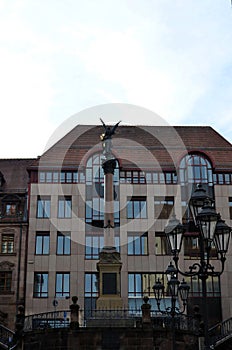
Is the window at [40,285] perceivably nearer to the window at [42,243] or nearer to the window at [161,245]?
the window at [42,243]

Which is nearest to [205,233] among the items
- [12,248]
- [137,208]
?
[137,208]

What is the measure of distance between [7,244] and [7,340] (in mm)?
19889

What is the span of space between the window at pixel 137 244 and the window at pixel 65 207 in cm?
613

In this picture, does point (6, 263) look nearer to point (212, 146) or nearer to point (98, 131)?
point (98, 131)

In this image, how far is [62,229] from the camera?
1938 inches

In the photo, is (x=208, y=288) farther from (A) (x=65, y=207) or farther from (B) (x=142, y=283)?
(A) (x=65, y=207)

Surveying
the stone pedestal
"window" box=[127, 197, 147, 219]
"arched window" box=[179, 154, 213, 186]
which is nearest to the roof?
"arched window" box=[179, 154, 213, 186]

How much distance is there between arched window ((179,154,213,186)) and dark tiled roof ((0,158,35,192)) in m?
16.1

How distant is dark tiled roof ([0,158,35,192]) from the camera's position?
5428 cm

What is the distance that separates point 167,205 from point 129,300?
9.65 m

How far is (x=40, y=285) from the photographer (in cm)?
4725

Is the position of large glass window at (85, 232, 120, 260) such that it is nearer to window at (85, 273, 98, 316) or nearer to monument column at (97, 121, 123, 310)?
window at (85, 273, 98, 316)

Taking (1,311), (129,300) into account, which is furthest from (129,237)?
(1,311)

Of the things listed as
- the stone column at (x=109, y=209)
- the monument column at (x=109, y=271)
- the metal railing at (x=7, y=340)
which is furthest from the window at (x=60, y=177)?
the metal railing at (x=7, y=340)
